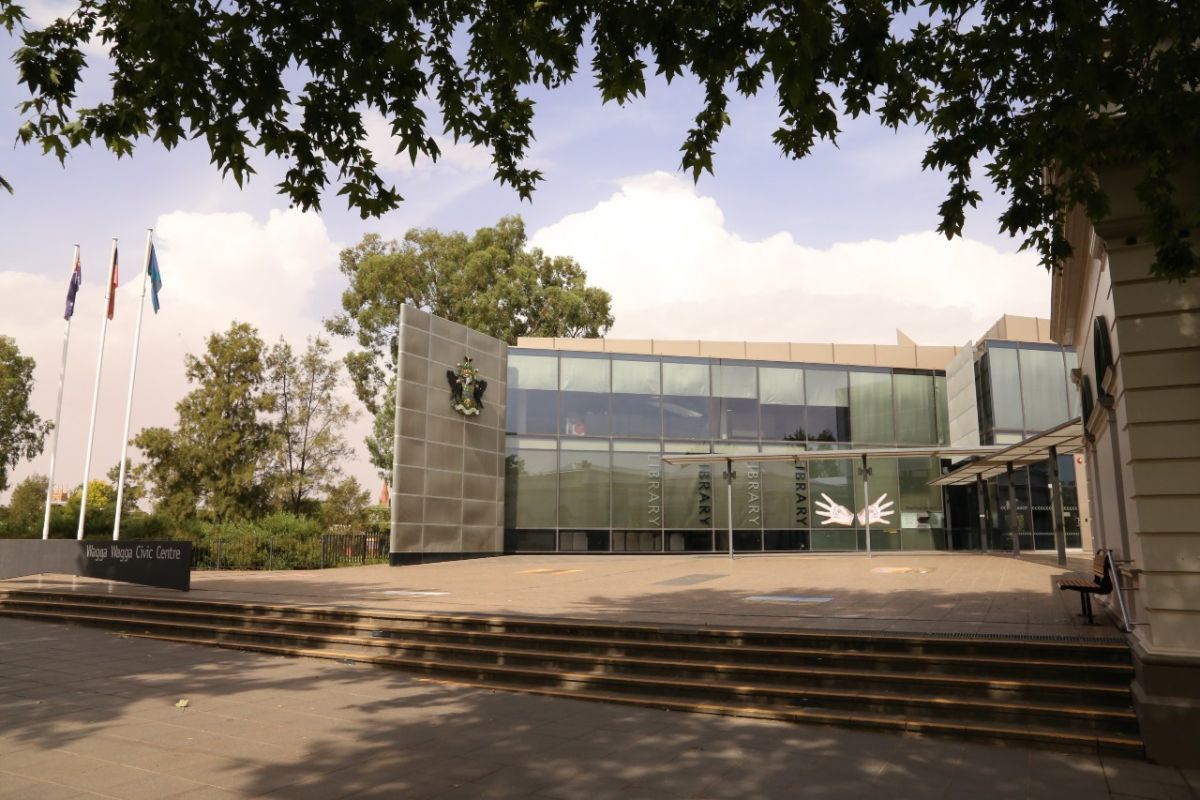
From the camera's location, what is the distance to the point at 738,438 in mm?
31656

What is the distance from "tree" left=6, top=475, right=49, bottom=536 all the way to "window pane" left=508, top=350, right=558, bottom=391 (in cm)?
1892

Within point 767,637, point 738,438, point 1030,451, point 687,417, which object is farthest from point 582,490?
point 767,637

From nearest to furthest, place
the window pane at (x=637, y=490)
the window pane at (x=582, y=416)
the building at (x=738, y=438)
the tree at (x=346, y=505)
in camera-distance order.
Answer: the building at (x=738, y=438) < the window pane at (x=637, y=490) < the window pane at (x=582, y=416) < the tree at (x=346, y=505)

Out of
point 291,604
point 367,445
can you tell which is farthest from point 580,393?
point 291,604

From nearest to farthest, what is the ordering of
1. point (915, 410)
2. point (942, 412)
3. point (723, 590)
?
point (723, 590) < point (915, 410) < point (942, 412)

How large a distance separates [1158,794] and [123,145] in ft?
31.5

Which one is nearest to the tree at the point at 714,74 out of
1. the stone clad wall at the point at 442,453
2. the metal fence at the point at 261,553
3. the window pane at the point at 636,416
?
the stone clad wall at the point at 442,453

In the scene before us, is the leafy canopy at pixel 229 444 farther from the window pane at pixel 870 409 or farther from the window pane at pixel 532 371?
the window pane at pixel 870 409

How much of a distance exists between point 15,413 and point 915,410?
5363cm

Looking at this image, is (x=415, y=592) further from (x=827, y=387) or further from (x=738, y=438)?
(x=827, y=387)

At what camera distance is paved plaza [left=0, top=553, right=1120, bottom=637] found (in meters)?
11.0

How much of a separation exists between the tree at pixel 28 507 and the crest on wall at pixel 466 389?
55.8 ft

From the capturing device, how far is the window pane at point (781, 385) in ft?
105

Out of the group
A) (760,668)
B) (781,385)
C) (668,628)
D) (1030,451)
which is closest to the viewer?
(760,668)
